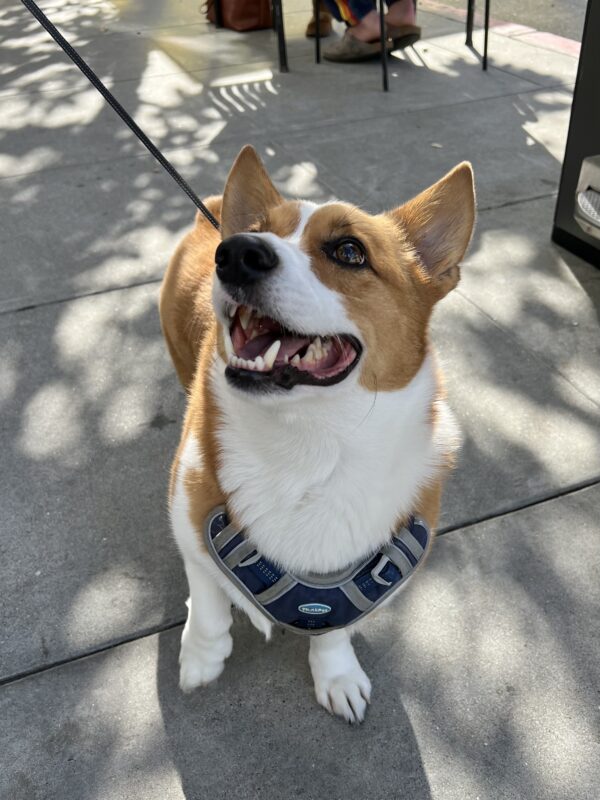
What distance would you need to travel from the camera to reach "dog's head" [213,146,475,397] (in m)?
1.72

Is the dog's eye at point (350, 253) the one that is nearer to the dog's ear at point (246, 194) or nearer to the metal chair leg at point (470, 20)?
the dog's ear at point (246, 194)

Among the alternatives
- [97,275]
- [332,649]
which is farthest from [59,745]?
[97,275]

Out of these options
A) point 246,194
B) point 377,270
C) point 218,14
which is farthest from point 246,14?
point 377,270

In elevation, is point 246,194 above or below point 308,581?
above

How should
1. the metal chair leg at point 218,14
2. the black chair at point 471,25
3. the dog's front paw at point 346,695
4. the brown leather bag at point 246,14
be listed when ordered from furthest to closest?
the metal chair leg at point 218,14
the brown leather bag at point 246,14
the black chair at point 471,25
the dog's front paw at point 346,695

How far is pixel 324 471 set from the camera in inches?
76.8

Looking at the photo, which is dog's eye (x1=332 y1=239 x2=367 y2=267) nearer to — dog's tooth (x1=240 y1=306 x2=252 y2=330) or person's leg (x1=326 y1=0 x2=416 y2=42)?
dog's tooth (x1=240 y1=306 x2=252 y2=330)

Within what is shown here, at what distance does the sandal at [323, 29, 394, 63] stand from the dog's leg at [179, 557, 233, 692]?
6.69 metres

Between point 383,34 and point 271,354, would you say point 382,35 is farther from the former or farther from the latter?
point 271,354

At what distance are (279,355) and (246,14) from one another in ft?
26.8

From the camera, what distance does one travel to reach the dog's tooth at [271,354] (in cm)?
176

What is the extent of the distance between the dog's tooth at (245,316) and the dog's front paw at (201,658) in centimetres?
102

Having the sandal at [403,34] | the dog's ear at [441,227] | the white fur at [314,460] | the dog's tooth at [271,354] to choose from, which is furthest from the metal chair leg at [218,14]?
the dog's tooth at [271,354]

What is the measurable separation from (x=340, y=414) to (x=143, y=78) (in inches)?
253
